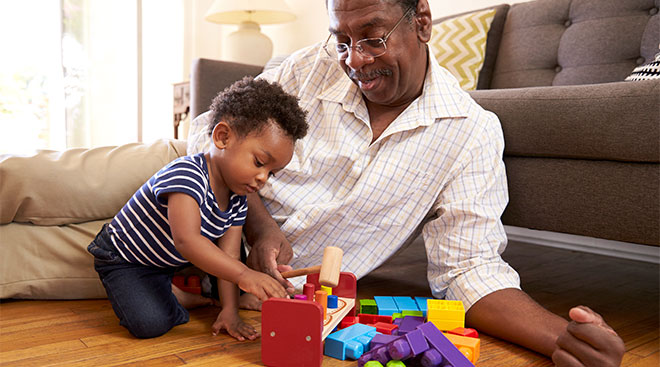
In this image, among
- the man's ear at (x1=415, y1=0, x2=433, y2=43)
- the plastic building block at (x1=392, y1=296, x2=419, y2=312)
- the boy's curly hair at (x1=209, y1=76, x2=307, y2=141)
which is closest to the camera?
the boy's curly hair at (x1=209, y1=76, x2=307, y2=141)

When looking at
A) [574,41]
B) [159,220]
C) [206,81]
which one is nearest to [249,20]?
[206,81]

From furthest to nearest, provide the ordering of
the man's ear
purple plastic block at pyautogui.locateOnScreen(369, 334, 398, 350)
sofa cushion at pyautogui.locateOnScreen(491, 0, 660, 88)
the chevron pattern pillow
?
the chevron pattern pillow → sofa cushion at pyautogui.locateOnScreen(491, 0, 660, 88) → the man's ear → purple plastic block at pyautogui.locateOnScreen(369, 334, 398, 350)

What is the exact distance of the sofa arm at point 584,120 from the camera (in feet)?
3.58

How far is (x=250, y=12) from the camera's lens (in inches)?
115

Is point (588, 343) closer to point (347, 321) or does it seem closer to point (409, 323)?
point (409, 323)

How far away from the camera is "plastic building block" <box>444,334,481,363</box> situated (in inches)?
36.1

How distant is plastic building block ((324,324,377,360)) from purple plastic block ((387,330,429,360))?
0.29 feet

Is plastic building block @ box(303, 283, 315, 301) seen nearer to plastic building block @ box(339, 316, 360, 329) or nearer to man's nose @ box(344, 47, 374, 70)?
plastic building block @ box(339, 316, 360, 329)

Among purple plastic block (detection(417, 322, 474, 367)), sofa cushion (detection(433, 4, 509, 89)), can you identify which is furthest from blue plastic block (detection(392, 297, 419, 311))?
sofa cushion (detection(433, 4, 509, 89))

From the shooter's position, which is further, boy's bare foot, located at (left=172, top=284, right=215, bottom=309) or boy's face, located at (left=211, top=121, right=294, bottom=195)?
boy's bare foot, located at (left=172, top=284, right=215, bottom=309)

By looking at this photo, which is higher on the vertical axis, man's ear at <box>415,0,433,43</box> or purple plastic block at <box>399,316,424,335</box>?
man's ear at <box>415,0,433,43</box>

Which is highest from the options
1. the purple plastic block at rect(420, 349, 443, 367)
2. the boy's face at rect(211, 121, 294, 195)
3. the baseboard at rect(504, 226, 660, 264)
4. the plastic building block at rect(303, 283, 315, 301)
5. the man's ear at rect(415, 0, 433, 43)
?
the man's ear at rect(415, 0, 433, 43)

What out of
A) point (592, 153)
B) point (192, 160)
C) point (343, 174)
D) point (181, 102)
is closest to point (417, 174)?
point (343, 174)

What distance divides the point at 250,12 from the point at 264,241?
6.79ft
